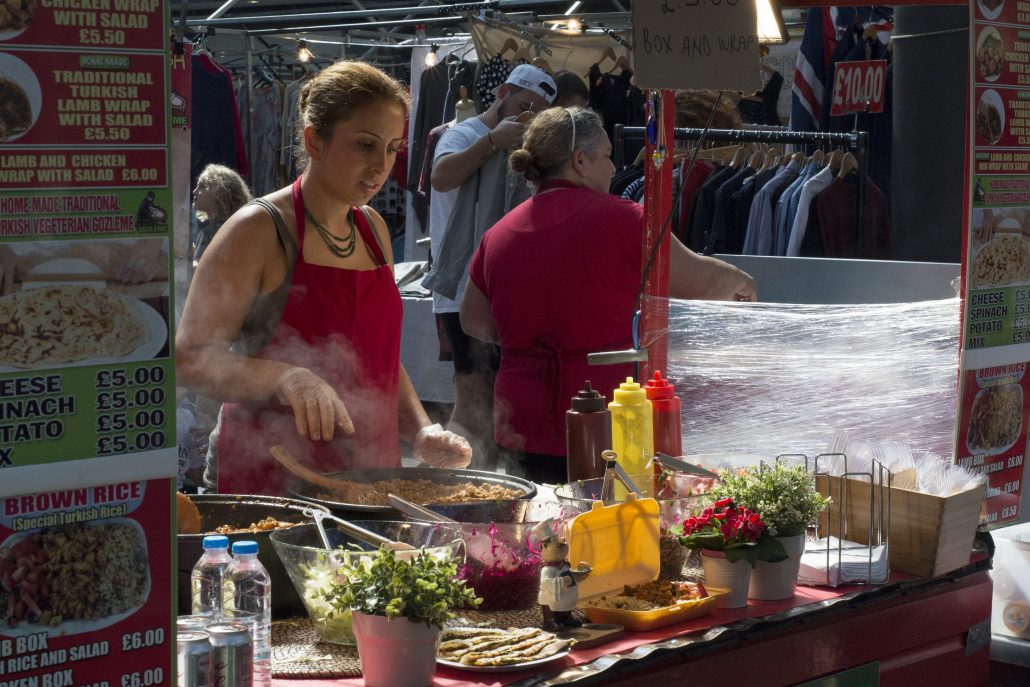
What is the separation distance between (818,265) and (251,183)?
5.61m

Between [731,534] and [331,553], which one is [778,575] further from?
[331,553]

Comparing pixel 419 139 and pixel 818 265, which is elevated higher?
pixel 419 139

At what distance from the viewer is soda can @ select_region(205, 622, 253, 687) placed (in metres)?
1.34

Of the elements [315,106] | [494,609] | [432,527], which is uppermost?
[315,106]

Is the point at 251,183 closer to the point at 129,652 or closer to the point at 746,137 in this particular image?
the point at 746,137

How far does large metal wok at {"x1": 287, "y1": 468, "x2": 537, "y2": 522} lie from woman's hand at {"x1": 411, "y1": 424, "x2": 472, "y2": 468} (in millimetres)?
228

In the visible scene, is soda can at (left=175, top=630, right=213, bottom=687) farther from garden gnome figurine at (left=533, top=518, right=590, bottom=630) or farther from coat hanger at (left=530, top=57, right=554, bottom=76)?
coat hanger at (left=530, top=57, right=554, bottom=76)

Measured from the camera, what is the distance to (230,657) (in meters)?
1.34

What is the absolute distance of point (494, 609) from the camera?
5.78ft

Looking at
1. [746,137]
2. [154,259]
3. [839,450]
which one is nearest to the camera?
[154,259]

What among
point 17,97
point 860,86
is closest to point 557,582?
point 17,97

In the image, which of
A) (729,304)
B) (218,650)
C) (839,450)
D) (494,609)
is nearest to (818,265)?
(729,304)

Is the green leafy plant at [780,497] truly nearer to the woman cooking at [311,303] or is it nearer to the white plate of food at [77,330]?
the woman cooking at [311,303]

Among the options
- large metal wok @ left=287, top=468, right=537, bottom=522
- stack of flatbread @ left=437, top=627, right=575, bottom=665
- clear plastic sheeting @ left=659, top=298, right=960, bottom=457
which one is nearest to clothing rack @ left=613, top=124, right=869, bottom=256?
clear plastic sheeting @ left=659, top=298, right=960, bottom=457
